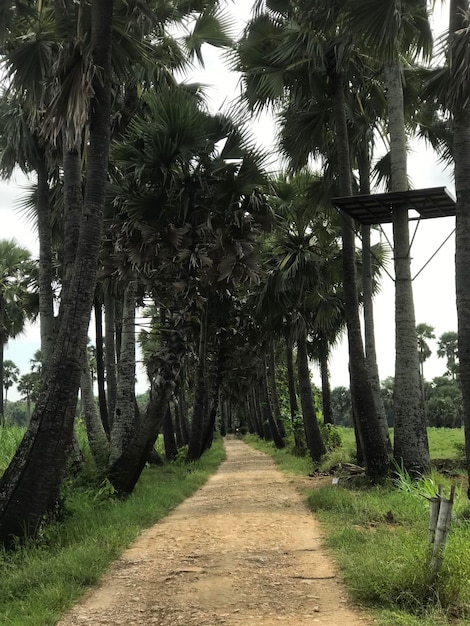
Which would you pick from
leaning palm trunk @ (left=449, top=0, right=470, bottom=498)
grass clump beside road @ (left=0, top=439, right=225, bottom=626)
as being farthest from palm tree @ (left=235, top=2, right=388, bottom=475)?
grass clump beside road @ (left=0, top=439, right=225, bottom=626)

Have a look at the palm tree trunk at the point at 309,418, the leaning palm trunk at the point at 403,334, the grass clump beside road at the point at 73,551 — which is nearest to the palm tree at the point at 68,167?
the grass clump beside road at the point at 73,551

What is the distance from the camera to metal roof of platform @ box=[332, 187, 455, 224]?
10.5 metres

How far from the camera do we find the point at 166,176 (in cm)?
1091

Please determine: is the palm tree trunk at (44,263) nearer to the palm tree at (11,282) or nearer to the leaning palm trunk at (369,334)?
the leaning palm trunk at (369,334)

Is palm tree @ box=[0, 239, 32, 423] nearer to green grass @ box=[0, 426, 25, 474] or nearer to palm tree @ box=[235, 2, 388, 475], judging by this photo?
green grass @ box=[0, 426, 25, 474]

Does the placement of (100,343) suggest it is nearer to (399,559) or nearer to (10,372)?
(399,559)

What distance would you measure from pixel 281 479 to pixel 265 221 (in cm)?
701

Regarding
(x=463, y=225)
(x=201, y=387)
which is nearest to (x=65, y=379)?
(x=463, y=225)

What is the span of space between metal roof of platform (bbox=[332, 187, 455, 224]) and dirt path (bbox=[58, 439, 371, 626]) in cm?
581

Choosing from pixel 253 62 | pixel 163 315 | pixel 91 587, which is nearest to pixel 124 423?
pixel 163 315

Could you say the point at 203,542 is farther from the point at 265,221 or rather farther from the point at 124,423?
the point at 265,221

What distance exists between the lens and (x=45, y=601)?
15.7ft

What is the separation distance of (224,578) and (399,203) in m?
7.92

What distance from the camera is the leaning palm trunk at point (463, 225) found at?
8203 mm
